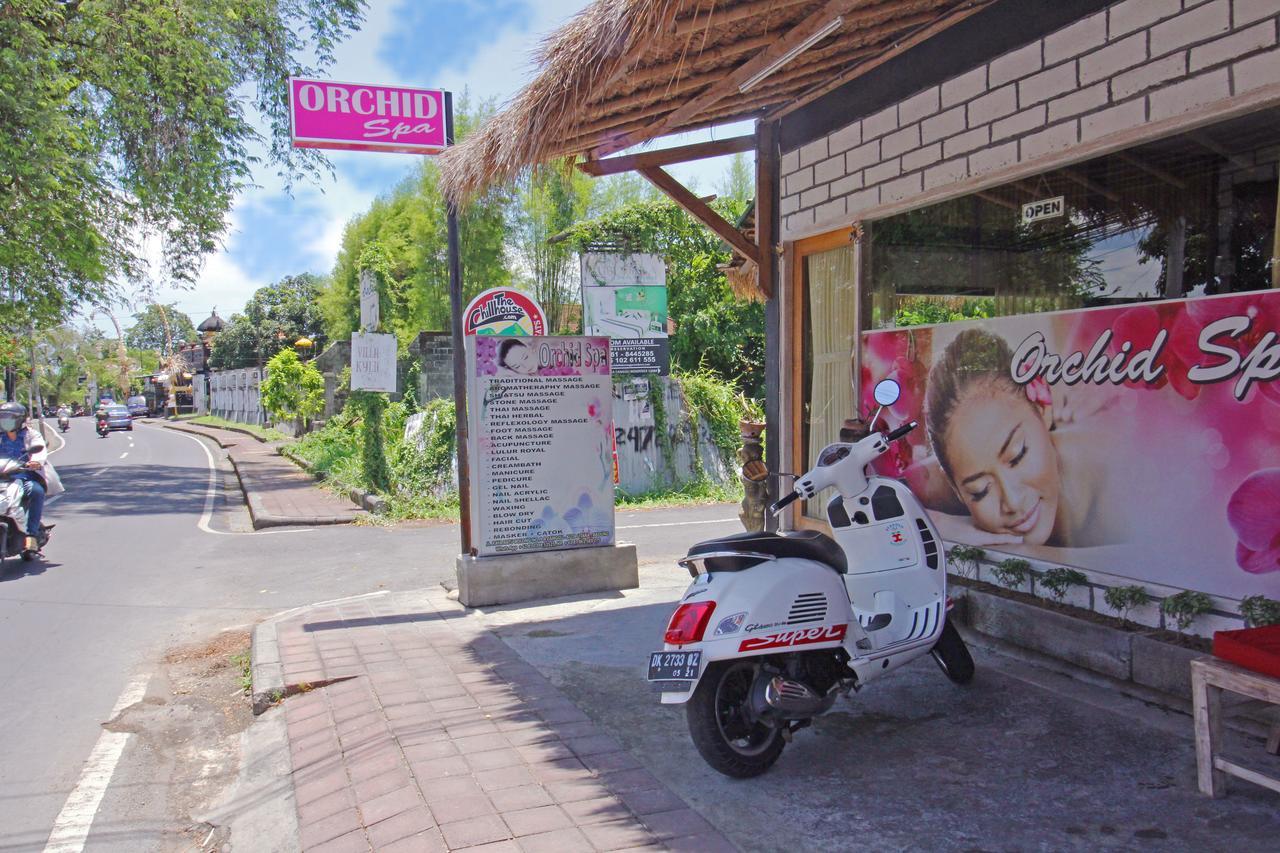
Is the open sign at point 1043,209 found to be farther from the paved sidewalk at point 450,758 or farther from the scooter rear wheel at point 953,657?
the paved sidewalk at point 450,758

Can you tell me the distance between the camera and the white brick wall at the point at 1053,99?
4145 millimetres

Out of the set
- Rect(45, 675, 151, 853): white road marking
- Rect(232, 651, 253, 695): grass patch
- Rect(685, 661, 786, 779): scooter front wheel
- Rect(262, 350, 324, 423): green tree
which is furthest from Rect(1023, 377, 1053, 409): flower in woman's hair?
Rect(262, 350, 324, 423): green tree

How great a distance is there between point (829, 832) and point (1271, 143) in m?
3.53

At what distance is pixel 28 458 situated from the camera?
33.6ft

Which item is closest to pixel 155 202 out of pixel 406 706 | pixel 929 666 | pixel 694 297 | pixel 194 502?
pixel 194 502

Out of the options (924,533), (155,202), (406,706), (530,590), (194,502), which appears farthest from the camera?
(155,202)

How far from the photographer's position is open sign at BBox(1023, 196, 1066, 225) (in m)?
5.29

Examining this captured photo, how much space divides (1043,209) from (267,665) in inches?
217

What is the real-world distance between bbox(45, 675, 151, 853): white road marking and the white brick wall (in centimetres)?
575

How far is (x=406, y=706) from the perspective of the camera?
16.3 ft

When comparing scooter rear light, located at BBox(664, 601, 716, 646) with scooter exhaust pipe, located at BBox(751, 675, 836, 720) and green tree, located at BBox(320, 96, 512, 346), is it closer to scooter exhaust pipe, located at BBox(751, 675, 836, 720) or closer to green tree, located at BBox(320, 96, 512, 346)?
scooter exhaust pipe, located at BBox(751, 675, 836, 720)

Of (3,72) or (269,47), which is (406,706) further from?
(269,47)

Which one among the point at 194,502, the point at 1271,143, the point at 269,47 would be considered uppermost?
the point at 269,47

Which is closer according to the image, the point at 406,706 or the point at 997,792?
the point at 997,792
